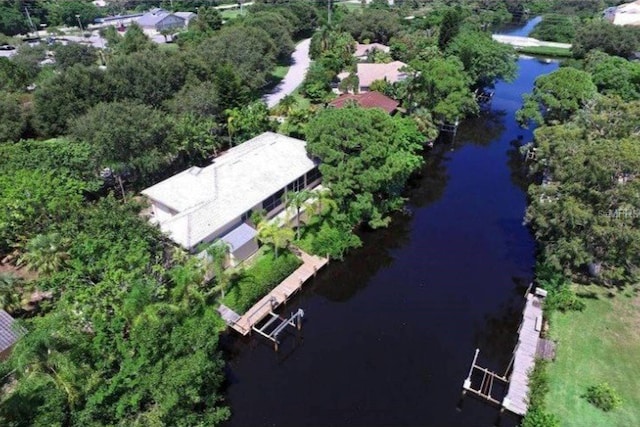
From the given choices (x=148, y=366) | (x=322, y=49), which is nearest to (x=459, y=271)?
(x=148, y=366)

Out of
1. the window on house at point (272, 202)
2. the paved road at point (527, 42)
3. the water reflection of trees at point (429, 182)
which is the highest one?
the paved road at point (527, 42)

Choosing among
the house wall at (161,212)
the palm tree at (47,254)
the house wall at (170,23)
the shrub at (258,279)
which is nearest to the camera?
the palm tree at (47,254)

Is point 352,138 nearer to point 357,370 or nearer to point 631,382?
point 357,370

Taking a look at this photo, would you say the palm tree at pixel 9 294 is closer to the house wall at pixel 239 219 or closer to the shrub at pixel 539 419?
the house wall at pixel 239 219

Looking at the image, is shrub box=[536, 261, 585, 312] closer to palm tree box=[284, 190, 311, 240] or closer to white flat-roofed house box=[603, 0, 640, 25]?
palm tree box=[284, 190, 311, 240]

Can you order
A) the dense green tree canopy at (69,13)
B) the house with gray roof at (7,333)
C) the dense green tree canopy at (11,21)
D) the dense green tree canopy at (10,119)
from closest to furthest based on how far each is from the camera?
the house with gray roof at (7,333), the dense green tree canopy at (10,119), the dense green tree canopy at (11,21), the dense green tree canopy at (69,13)

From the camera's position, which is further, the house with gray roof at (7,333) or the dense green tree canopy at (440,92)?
the dense green tree canopy at (440,92)

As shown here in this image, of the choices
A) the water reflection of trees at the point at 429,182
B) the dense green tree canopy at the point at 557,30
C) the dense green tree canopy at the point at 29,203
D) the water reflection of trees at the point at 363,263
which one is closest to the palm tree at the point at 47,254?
the dense green tree canopy at the point at 29,203

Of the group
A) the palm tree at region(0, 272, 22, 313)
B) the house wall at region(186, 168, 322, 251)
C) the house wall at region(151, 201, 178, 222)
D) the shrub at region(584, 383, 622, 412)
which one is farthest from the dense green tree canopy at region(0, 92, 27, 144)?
the shrub at region(584, 383, 622, 412)
